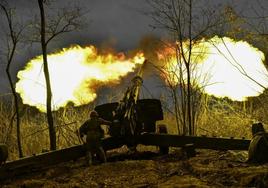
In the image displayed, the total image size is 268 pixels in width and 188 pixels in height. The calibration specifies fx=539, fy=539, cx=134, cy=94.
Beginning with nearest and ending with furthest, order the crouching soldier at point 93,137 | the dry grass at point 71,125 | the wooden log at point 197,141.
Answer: the wooden log at point 197,141, the crouching soldier at point 93,137, the dry grass at point 71,125

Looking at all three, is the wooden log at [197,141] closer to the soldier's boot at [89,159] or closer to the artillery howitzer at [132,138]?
the artillery howitzer at [132,138]

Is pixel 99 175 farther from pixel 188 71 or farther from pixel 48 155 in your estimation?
pixel 188 71

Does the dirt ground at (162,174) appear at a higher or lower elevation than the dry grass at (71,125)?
lower

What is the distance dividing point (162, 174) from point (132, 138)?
3708 millimetres

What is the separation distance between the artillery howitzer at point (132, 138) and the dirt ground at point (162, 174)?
0.22 metres

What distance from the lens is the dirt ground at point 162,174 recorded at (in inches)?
332

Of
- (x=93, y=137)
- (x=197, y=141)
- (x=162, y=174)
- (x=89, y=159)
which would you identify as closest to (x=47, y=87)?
(x=93, y=137)

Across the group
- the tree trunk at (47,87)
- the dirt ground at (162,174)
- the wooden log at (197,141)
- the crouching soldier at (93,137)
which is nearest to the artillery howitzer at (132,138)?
→ the wooden log at (197,141)

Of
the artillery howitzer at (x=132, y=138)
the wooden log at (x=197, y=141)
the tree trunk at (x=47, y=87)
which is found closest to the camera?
the artillery howitzer at (x=132, y=138)

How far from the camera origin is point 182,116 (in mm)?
18641

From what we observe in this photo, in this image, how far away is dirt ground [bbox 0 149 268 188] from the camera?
842cm

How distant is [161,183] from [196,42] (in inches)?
389

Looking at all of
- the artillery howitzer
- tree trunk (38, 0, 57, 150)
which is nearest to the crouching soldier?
the artillery howitzer

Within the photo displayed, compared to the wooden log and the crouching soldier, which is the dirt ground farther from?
the crouching soldier
